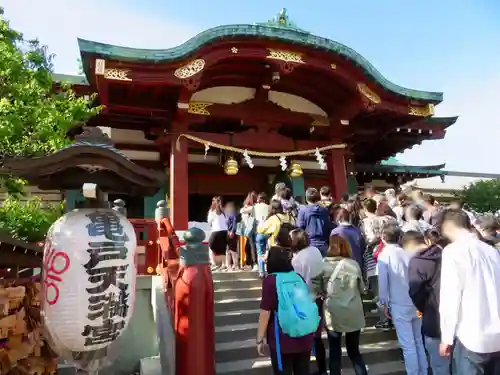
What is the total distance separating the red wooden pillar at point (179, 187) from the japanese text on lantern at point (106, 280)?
16.5 ft

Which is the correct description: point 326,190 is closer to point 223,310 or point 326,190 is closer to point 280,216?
point 280,216

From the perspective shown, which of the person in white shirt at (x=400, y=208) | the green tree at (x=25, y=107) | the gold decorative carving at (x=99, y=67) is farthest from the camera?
the gold decorative carving at (x=99, y=67)

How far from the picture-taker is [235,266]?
25.6 ft

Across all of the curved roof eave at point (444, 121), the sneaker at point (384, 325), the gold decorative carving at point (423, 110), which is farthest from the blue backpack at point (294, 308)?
the curved roof eave at point (444, 121)

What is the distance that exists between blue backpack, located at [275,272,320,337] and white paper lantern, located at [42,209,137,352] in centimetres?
135

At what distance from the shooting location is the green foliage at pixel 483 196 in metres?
17.8

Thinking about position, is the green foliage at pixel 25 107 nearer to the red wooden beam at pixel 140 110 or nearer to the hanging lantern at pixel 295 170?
the red wooden beam at pixel 140 110

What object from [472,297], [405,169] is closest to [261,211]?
[472,297]

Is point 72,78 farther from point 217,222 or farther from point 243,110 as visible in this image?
point 217,222

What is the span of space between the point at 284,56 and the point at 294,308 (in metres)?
6.67

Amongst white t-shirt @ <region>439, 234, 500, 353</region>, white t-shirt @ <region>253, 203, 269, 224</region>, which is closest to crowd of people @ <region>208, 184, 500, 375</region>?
white t-shirt @ <region>439, 234, 500, 353</region>

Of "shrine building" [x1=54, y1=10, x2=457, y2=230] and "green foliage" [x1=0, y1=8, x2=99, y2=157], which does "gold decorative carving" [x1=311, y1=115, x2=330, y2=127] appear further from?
"green foliage" [x1=0, y1=8, x2=99, y2=157]

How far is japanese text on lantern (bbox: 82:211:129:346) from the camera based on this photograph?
324cm

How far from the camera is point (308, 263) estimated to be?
14.5ft
